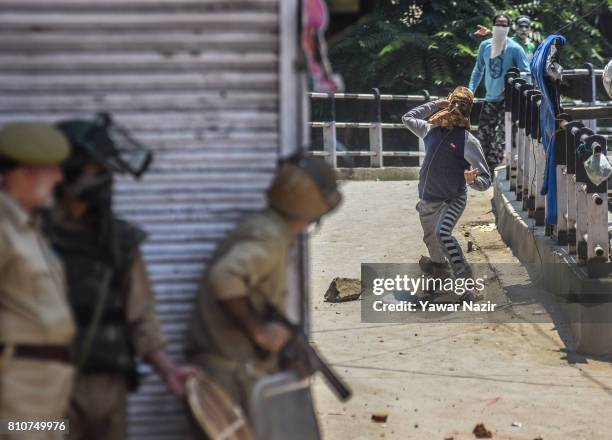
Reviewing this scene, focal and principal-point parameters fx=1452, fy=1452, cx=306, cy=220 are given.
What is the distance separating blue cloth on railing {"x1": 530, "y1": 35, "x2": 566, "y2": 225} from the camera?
37.6ft

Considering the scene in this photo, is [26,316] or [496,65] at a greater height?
[26,316]

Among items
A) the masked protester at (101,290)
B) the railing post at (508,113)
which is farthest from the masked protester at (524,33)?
the masked protester at (101,290)

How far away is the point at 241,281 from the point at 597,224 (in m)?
5.31

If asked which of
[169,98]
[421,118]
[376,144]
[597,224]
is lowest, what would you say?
[376,144]

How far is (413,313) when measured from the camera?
11.6 m

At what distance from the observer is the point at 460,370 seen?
31.5ft

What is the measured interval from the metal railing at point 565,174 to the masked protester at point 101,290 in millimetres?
5463

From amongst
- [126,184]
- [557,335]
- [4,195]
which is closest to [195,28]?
[126,184]

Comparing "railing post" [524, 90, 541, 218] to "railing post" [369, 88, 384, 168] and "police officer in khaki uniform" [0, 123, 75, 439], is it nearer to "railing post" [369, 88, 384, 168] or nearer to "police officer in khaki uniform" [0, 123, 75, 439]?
"railing post" [369, 88, 384, 168]

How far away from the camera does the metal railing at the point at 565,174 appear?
1009cm

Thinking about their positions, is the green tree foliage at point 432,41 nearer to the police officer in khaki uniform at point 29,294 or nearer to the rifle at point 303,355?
the rifle at point 303,355

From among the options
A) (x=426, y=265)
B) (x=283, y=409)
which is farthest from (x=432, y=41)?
(x=283, y=409)

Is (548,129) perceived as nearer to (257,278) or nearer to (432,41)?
(257,278)

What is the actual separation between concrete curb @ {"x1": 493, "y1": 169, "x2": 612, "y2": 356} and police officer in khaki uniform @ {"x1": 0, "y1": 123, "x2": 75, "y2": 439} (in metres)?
5.73
